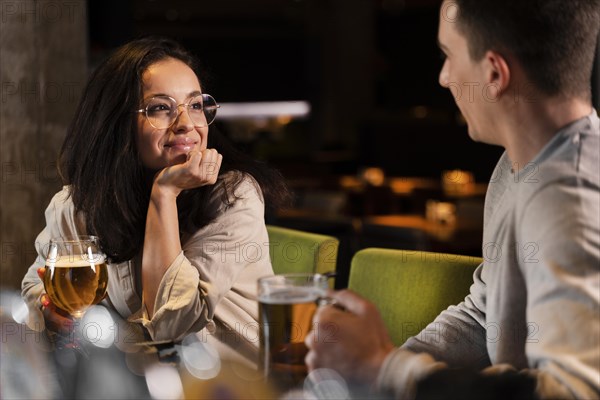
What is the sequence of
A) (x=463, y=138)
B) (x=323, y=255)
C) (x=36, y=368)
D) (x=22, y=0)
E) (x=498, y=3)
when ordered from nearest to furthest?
1. (x=498, y=3)
2. (x=36, y=368)
3. (x=323, y=255)
4. (x=22, y=0)
5. (x=463, y=138)

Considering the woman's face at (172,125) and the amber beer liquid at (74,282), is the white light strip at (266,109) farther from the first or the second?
the amber beer liquid at (74,282)

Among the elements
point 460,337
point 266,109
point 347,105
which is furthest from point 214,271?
point 266,109

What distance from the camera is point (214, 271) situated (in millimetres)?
1919

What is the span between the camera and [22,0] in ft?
10.4

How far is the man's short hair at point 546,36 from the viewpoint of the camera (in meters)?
1.17

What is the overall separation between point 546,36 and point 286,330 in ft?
1.84

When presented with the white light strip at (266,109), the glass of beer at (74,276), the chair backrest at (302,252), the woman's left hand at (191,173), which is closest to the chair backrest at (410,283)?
the chair backrest at (302,252)

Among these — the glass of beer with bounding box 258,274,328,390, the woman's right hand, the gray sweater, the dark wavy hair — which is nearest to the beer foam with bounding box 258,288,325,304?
the glass of beer with bounding box 258,274,328,390

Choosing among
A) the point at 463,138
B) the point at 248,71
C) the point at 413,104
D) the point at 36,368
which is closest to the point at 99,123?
the point at 36,368

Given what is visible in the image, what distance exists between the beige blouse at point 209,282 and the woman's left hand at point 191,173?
0.48ft

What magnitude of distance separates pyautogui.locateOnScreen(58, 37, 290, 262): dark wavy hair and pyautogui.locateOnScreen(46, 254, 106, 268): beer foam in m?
0.41

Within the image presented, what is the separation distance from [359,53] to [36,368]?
37.9 ft

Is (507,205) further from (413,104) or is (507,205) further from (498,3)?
(413,104)

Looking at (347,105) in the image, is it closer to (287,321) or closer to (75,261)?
(75,261)
